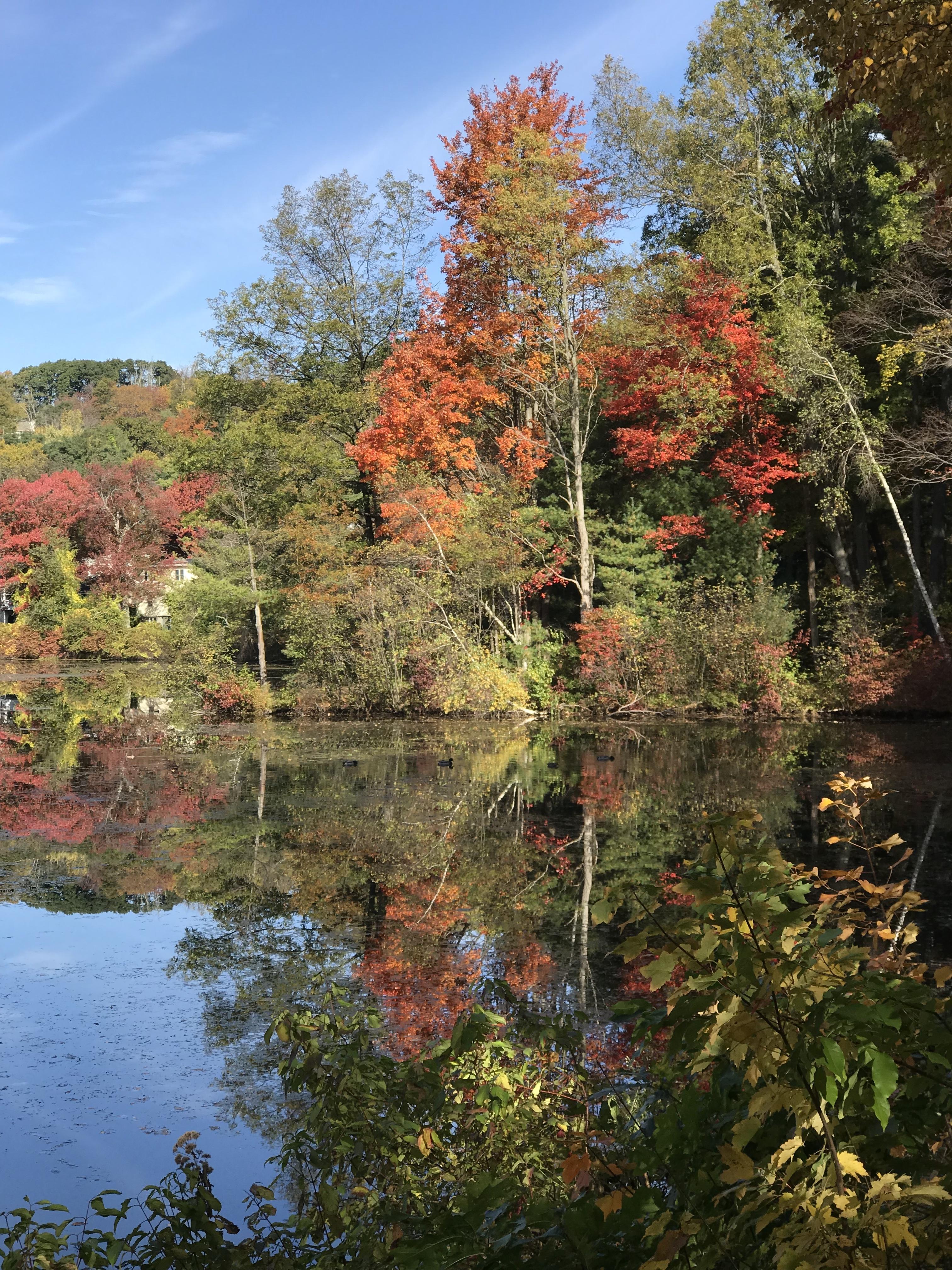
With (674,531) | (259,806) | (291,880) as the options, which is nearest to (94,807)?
(259,806)

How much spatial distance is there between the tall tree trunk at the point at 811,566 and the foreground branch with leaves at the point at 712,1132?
58.2ft

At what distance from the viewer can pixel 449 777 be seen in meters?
13.8

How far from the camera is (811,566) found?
2072 cm

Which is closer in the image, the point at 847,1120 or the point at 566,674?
the point at 847,1120

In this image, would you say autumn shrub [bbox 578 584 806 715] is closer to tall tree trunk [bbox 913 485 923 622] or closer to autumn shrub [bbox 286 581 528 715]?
autumn shrub [bbox 286 581 528 715]

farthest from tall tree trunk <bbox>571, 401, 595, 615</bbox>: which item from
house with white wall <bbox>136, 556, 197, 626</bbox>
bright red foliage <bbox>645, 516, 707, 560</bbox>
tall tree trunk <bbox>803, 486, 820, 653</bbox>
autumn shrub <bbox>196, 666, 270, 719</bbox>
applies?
house with white wall <bbox>136, 556, 197, 626</bbox>

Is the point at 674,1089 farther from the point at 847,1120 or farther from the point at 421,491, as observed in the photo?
the point at 421,491

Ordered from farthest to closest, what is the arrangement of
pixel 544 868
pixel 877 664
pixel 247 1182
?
pixel 877 664 < pixel 544 868 < pixel 247 1182

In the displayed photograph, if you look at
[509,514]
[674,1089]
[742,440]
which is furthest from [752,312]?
[674,1089]

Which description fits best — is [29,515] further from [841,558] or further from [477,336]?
[841,558]

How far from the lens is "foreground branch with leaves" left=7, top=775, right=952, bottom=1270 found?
6.08 feet

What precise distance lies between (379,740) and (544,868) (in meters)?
8.39

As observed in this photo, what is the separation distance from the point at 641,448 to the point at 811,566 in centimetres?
391

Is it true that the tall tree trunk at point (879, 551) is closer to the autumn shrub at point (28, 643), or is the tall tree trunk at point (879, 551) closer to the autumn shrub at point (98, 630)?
the autumn shrub at point (98, 630)
